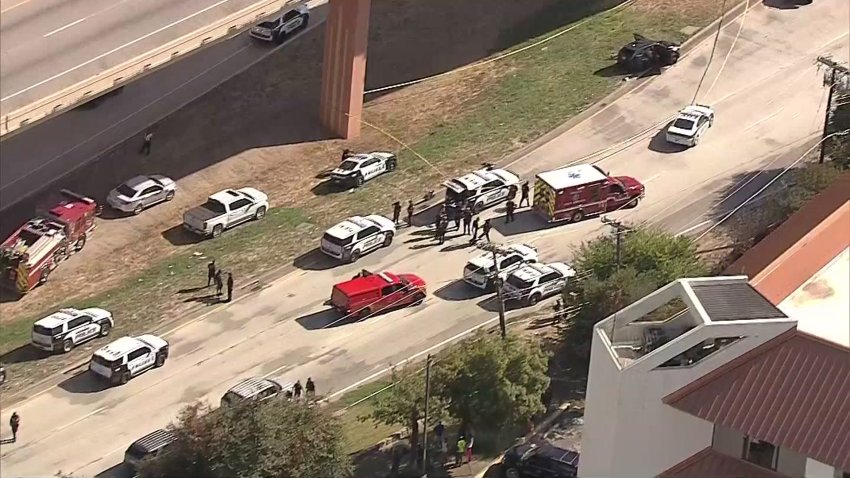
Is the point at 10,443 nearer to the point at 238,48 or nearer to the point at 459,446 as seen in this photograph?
the point at 459,446

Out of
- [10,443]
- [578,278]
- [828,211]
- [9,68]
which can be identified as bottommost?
[10,443]

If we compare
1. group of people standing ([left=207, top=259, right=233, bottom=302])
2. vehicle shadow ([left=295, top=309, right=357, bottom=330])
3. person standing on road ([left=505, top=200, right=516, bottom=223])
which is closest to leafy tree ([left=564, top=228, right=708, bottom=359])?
person standing on road ([left=505, top=200, right=516, bottom=223])

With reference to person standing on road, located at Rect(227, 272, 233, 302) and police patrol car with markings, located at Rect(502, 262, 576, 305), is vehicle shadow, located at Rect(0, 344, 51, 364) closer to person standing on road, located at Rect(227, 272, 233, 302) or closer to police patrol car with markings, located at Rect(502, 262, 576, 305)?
person standing on road, located at Rect(227, 272, 233, 302)

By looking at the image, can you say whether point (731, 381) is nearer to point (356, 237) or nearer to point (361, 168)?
point (356, 237)

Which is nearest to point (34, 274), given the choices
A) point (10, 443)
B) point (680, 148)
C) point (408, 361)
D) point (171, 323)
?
point (171, 323)

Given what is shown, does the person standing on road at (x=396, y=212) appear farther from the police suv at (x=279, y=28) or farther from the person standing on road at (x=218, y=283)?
the police suv at (x=279, y=28)

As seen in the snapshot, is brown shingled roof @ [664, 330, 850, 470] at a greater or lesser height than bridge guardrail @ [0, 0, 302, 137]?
greater
